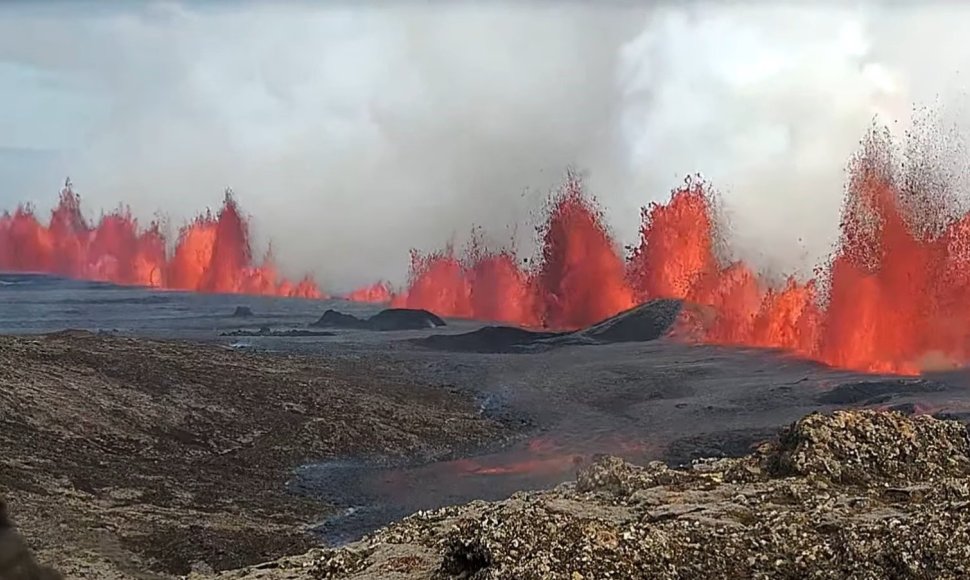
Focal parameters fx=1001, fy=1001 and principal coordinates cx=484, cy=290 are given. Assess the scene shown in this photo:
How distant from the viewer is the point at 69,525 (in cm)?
2225

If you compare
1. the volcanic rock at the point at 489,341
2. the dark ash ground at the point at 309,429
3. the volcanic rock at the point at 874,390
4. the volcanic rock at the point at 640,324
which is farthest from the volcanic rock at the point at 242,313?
the volcanic rock at the point at 874,390

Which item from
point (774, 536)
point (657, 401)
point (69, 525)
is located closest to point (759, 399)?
point (657, 401)

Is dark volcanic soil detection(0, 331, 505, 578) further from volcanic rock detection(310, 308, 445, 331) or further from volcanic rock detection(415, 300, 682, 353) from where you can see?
volcanic rock detection(310, 308, 445, 331)

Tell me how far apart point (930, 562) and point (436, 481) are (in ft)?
79.0

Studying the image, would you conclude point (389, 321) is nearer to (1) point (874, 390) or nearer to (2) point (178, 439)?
(1) point (874, 390)

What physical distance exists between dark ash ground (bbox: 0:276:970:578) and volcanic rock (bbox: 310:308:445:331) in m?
30.0

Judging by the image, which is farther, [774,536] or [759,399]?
[759,399]

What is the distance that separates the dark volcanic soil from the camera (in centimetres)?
2230

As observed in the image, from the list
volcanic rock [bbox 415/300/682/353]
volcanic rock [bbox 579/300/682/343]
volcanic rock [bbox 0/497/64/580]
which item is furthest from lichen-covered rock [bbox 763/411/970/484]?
volcanic rock [bbox 579/300/682/343]

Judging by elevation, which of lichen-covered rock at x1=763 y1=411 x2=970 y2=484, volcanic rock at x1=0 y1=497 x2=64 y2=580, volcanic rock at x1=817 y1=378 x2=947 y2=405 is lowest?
volcanic rock at x1=817 y1=378 x2=947 y2=405

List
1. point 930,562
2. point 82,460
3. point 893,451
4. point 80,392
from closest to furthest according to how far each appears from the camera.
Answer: point 930,562
point 893,451
point 82,460
point 80,392

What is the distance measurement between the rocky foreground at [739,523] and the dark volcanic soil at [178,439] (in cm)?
989

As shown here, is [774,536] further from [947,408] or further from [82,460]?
[947,408]

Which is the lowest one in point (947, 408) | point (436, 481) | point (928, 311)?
point (436, 481)
